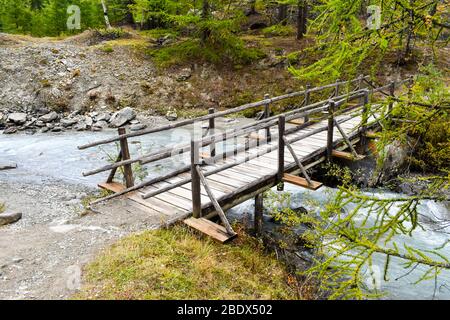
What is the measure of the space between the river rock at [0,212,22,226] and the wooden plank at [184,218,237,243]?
142 inches

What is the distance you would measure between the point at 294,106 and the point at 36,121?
44.7 ft

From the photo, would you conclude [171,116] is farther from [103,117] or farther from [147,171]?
[147,171]

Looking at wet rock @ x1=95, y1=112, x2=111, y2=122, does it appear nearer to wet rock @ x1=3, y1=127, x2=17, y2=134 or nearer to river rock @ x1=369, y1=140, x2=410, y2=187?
wet rock @ x1=3, y1=127, x2=17, y2=134

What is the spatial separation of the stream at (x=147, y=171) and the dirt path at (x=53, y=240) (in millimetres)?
2025

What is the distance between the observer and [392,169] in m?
11.9

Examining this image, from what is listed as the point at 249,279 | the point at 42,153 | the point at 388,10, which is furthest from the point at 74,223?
the point at 42,153

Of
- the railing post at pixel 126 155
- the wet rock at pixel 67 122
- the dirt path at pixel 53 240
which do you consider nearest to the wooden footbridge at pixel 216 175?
the railing post at pixel 126 155

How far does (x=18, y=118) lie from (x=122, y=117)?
5167 millimetres

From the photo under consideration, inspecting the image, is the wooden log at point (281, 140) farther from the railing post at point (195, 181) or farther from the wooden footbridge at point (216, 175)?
the railing post at point (195, 181)

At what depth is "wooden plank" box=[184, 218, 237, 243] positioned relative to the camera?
6.18 meters

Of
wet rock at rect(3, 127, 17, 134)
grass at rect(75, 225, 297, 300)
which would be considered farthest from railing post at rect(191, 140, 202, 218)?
wet rock at rect(3, 127, 17, 134)

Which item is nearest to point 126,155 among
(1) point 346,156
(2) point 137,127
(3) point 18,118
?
(1) point 346,156

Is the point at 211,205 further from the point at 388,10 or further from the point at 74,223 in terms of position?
the point at 388,10

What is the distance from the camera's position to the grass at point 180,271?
495 centimetres
